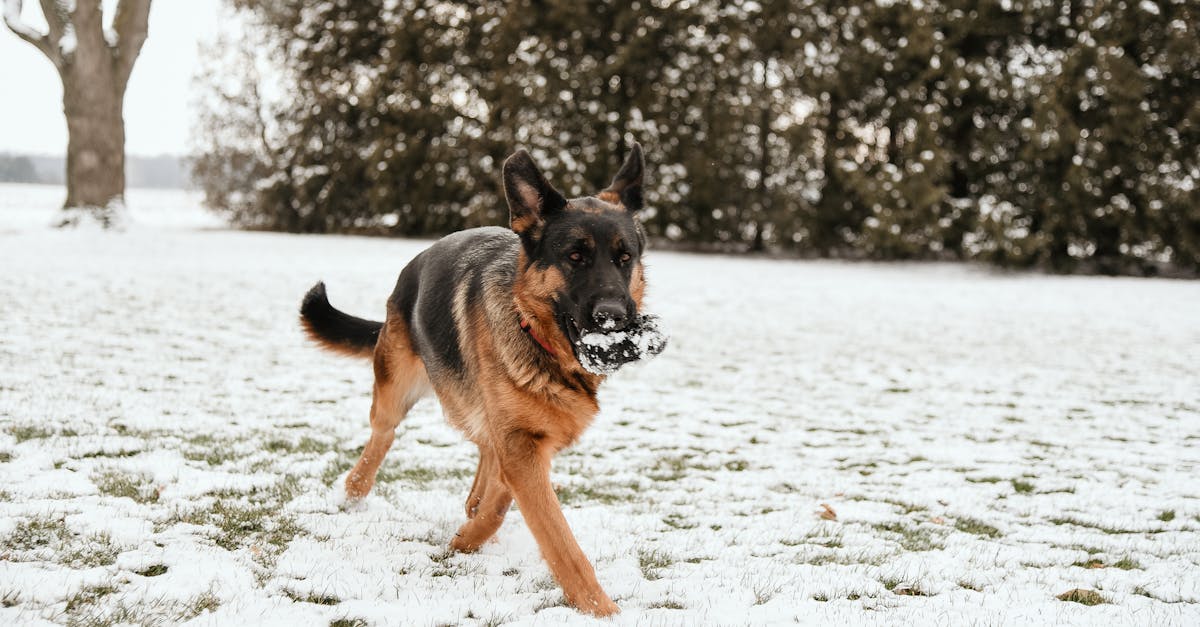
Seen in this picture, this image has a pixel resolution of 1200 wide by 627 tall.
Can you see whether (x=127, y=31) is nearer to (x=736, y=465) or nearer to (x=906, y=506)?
(x=736, y=465)

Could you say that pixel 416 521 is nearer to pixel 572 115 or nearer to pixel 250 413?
pixel 250 413

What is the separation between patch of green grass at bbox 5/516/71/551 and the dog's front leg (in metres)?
1.83

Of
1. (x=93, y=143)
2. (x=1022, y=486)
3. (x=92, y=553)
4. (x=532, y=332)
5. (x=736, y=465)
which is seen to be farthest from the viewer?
(x=93, y=143)

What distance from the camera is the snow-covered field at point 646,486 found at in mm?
3164

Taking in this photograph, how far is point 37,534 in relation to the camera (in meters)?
3.32

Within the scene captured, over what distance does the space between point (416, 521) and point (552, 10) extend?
23.9 metres

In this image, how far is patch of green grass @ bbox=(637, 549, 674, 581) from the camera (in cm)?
355

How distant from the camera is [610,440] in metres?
5.95

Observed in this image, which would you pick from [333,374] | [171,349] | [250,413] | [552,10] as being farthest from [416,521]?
[552,10]

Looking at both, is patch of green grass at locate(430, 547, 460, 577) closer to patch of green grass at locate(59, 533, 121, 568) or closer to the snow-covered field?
the snow-covered field

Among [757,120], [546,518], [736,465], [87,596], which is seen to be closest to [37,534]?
[87,596]

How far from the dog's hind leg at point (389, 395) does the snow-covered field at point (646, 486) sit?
7.1 inches

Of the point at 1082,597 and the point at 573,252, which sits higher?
the point at 573,252

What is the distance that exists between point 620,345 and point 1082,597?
222cm
